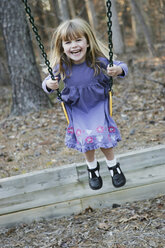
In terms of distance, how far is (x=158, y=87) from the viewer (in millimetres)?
6250

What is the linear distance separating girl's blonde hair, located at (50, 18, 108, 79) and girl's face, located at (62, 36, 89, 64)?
0.11 feet

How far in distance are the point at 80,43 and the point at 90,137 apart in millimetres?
770

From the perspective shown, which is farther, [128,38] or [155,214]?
[128,38]

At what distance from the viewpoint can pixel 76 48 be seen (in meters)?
2.38

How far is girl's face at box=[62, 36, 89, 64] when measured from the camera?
2373 millimetres

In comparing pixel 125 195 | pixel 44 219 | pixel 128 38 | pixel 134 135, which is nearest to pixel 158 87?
pixel 134 135

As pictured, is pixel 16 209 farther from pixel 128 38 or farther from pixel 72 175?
pixel 128 38

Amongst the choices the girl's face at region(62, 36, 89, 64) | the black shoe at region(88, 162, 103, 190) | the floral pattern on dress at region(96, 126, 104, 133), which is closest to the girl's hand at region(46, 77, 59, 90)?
the girl's face at region(62, 36, 89, 64)

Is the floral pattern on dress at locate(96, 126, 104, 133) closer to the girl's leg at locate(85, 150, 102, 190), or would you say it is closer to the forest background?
the girl's leg at locate(85, 150, 102, 190)

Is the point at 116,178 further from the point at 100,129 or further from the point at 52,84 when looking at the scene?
the point at 52,84

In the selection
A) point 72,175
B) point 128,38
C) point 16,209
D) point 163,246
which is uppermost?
point 128,38

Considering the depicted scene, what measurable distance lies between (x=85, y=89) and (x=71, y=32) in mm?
475

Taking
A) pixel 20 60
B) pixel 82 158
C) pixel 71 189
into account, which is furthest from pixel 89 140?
pixel 20 60

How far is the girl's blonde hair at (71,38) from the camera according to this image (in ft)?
7.75
